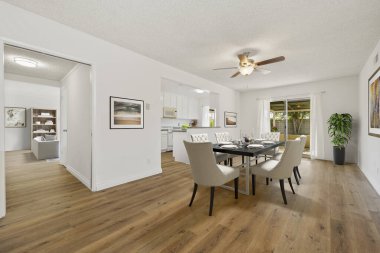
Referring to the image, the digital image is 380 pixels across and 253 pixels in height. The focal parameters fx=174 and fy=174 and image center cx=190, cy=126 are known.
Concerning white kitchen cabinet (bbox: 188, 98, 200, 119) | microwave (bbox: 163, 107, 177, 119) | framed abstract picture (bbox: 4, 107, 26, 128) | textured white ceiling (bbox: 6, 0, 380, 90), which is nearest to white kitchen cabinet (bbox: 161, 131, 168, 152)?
microwave (bbox: 163, 107, 177, 119)

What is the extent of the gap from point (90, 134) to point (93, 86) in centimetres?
81

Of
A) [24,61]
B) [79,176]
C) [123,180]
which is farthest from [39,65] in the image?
[123,180]

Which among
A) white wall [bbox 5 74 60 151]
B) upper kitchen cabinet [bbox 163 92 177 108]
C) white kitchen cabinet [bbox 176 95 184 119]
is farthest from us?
white kitchen cabinet [bbox 176 95 184 119]

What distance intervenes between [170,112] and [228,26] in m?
5.07

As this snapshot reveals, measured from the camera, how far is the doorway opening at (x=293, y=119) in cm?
592

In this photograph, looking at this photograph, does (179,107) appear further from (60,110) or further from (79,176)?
(79,176)

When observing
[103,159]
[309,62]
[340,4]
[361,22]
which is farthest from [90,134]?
[309,62]

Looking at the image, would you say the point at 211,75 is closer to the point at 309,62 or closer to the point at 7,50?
the point at 309,62

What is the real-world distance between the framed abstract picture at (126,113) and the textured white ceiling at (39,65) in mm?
1572

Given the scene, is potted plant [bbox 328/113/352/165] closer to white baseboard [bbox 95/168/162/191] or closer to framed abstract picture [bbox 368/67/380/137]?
framed abstract picture [bbox 368/67/380/137]

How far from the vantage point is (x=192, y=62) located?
3.88 m

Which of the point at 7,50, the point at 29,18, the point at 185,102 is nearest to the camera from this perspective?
the point at 29,18

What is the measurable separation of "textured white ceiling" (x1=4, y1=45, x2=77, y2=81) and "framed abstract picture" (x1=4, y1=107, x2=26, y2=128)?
387 cm

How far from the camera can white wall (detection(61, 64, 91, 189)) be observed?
3.13 metres
